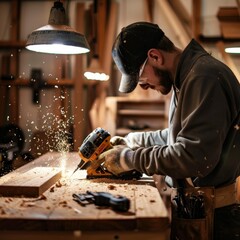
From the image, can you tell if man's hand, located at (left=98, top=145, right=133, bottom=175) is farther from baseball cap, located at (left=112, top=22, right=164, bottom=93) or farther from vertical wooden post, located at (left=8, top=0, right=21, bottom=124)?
vertical wooden post, located at (left=8, top=0, right=21, bottom=124)

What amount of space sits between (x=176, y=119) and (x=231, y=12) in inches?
134

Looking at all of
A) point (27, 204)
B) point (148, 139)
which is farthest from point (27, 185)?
point (148, 139)

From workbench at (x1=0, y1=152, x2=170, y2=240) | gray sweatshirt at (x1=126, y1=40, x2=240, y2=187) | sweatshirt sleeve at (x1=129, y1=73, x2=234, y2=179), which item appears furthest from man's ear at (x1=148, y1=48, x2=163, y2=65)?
workbench at (x1=0, y1=152, x2=170, y2=240)

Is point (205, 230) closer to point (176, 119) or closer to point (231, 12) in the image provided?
point (176, 119)

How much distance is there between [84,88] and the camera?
222 inches

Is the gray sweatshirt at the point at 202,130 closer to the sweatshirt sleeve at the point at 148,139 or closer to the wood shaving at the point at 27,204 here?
the wood shaving at the point at 27,204

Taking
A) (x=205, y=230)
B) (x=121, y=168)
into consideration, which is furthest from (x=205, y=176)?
(x=121, y=168)

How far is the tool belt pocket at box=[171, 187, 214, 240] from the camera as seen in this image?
80.4 inches

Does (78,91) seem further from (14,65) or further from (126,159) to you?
(126,159)

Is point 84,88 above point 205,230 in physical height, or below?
above

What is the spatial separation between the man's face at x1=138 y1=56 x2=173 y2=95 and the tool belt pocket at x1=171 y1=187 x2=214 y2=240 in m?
0.62

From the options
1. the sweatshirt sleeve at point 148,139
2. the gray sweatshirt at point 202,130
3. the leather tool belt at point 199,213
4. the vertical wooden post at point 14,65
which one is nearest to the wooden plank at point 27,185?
the gray sweatshirt at point 202,130

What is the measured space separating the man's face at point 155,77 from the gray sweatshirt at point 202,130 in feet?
0.46

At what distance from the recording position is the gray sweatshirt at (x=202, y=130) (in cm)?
195
